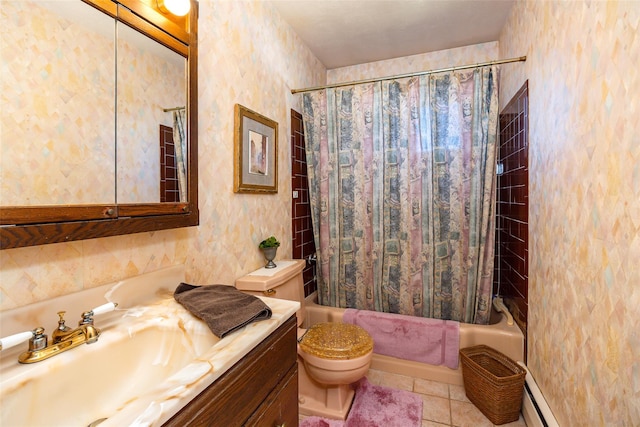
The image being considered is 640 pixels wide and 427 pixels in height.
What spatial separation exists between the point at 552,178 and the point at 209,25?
5.92ft

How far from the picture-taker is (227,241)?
1.59 m

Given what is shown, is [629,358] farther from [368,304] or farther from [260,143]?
[260,143]

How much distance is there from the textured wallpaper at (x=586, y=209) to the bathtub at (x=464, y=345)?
0.19 m

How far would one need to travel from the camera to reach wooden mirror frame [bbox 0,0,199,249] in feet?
2.42

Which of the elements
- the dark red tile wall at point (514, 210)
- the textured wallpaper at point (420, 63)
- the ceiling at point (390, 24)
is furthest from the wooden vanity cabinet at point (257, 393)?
the textured wallpaper at point (420, 63)

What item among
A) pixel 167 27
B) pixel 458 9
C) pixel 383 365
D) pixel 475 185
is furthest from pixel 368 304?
pixel 458 9

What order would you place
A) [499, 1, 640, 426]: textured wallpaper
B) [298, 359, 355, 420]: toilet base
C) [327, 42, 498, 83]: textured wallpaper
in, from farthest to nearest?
[327, 42, 498, 83]: textured wallpaper → [298, 359, 355, 420]: toilet base → [499, 1, 640, 426]: textured wallpaper

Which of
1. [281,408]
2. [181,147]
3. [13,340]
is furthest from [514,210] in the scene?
[13,340]

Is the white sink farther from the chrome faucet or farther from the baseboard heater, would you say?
the baseboard heater

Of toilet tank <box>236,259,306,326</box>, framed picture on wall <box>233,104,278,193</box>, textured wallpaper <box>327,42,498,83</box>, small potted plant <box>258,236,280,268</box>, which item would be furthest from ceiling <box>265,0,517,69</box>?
toilet tank <box>236,259,306,326</box>

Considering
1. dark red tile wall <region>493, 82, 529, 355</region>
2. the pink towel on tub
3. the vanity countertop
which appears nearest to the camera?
the vanity countertop

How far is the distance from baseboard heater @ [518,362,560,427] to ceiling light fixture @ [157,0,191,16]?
2.30 meters

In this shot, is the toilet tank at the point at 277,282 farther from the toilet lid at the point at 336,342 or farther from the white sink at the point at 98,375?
the white sink at the point at 98,375

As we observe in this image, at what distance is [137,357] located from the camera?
34.7 inches
